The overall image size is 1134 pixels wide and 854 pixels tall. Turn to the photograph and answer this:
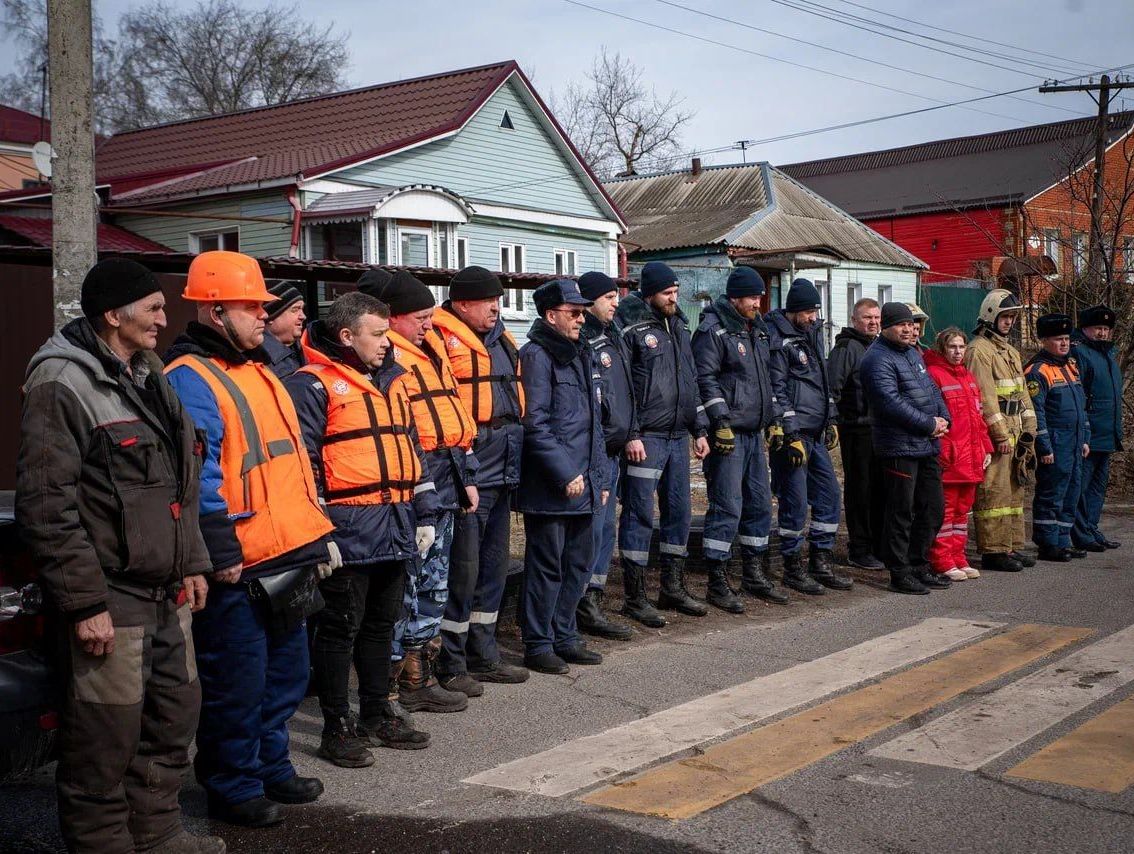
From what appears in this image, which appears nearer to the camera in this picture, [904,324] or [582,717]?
[582,717]

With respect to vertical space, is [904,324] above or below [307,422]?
above

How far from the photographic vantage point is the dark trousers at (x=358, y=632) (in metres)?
5.50

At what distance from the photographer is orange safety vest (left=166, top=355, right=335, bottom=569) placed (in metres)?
4.79

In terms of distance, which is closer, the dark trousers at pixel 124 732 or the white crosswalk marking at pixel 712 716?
the dark trousers at pixel 124 732

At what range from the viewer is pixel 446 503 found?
6.43m

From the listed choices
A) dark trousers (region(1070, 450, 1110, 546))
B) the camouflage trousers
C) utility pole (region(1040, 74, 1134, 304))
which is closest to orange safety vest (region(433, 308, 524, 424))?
the camouflage trousers

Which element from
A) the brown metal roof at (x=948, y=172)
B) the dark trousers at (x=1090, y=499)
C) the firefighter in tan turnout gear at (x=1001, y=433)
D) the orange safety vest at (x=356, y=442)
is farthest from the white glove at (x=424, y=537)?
the brown metal roof at (x=948, y=172)

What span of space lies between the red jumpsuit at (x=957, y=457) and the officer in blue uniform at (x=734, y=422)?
1.83 m

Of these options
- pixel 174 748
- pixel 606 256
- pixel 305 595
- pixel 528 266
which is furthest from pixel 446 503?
pixel 606 256

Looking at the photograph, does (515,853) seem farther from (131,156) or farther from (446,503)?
(131,156)

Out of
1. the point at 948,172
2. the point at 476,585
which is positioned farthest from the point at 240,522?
the point at 948,172

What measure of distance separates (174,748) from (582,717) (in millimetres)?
2426

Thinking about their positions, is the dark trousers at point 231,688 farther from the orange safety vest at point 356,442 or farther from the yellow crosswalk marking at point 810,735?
the yellow crosswalk marking at point 810,735

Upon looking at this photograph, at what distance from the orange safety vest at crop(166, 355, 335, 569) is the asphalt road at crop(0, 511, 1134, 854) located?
1138 mm
